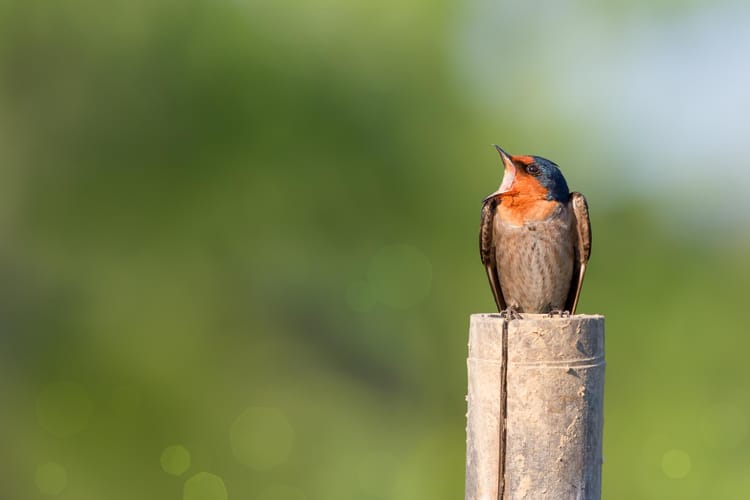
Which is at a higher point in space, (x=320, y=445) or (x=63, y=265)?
(x=63, y=265)

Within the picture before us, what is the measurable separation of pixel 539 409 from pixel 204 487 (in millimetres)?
6702

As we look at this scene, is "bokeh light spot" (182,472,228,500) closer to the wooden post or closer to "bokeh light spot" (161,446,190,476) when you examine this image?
"bokeh light spot" (161,446,190,476)

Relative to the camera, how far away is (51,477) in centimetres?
846

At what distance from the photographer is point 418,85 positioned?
31.8 feet

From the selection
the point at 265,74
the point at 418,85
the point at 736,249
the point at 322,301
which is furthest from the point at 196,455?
the point at 736,249

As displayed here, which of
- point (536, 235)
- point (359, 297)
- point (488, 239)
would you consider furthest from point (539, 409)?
point (359, 297)

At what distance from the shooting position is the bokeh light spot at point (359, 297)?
9039mm

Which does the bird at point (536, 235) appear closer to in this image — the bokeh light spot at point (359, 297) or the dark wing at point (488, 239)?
the dark wing at point (488, 239)

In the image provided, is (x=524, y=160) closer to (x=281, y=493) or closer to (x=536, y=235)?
(x=536, y=235)

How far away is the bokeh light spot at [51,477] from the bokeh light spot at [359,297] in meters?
3.43

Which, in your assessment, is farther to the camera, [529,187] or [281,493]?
[281,493]

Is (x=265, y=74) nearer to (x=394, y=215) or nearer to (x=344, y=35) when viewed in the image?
(x=344, y=35)

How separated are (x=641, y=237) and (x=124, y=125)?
5767 mm

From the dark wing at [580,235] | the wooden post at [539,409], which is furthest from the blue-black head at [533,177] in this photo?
the wooden post at [539,409]
